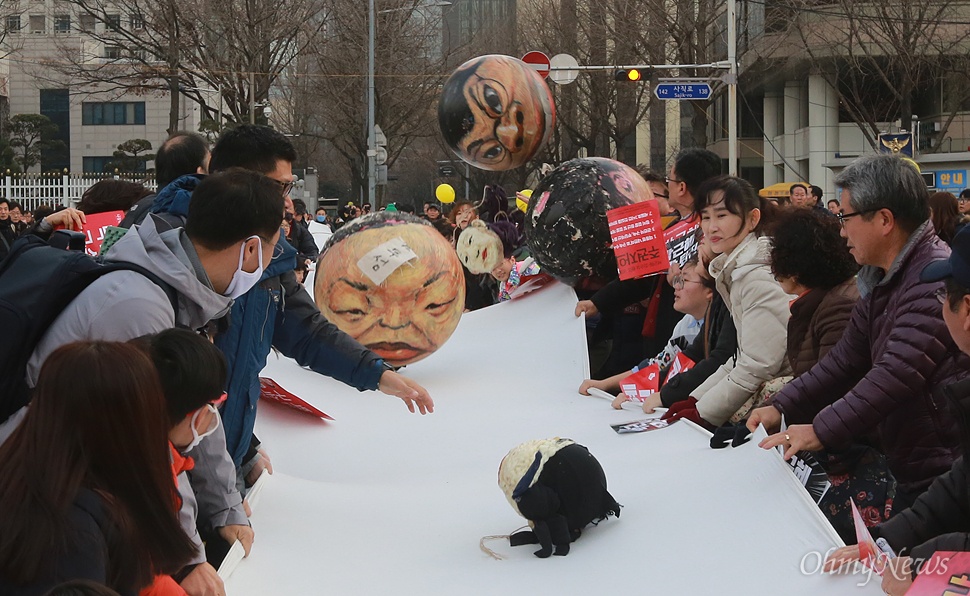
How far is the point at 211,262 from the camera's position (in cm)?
346

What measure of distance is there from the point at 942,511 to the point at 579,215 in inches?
195

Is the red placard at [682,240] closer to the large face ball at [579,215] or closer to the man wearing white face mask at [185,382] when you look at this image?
the large face ball at [579,215]

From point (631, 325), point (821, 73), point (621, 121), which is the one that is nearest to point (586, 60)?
point (621, 121)

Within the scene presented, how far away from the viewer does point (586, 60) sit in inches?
1351

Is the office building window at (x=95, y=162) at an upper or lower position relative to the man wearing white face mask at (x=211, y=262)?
upper

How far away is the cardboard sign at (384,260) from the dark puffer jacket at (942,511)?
433 cm

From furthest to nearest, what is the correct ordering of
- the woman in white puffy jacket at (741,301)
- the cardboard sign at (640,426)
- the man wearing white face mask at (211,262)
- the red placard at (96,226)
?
1. the red placard at (96,226)
2. the cardboard sign at (640,426)
3. the woman in white puffy jacket at (741,301)
4. the man wearing white face mask at (211,262)

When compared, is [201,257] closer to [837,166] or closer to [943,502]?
[943,502]

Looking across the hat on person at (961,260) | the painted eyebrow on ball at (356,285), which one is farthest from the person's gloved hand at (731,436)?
the painted eyebrow on ball at (356,285)

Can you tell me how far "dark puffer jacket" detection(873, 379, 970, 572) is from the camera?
275cm

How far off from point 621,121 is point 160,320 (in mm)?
34499

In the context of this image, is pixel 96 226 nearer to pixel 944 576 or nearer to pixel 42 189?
pixel 944 576

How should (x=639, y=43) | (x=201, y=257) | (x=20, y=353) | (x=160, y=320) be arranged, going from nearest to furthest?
(x=20, y=353)
(x=160, y=320)
(x=201, y=257)
(x=639, y=43)

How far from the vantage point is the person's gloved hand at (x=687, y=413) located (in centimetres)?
503
